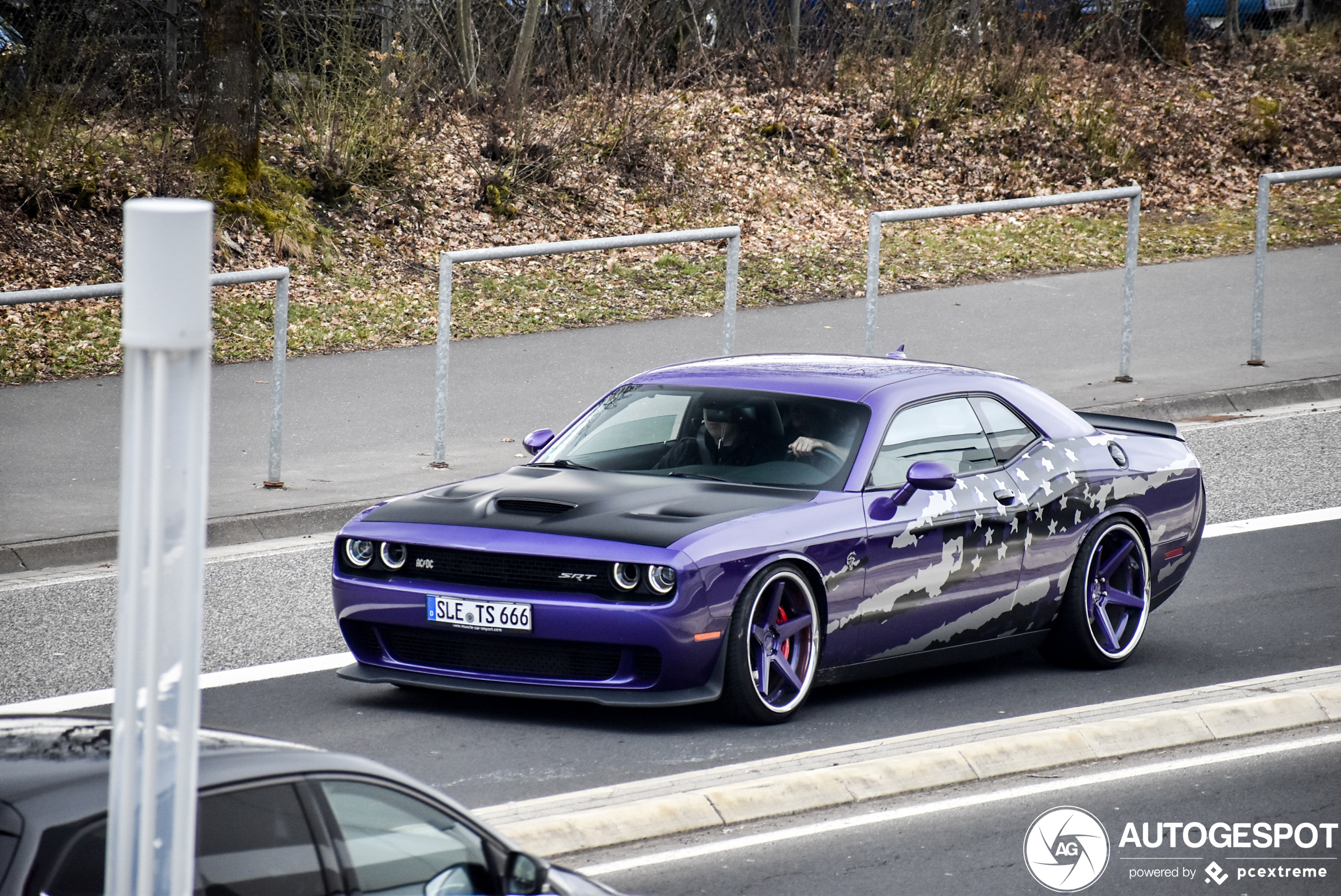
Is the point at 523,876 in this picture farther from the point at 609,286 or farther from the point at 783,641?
the point at 609,286

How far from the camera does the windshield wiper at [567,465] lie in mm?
8367

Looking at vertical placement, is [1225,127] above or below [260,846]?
above

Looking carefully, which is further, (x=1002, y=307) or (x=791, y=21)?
(x=791, y=21)

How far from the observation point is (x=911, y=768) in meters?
6.77

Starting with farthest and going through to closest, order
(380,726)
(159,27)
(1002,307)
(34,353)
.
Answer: (159,27)
(1002,307)
(34,353)
(380,726)

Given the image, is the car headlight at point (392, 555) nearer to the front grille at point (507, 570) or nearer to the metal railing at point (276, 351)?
the front grille at point (507, 570)

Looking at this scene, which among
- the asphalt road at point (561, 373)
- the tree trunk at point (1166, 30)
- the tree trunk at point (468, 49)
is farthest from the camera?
the tree trunk at point (1166, 30)

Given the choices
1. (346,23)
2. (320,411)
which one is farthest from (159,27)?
(320,411)

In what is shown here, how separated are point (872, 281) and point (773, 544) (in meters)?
8.10

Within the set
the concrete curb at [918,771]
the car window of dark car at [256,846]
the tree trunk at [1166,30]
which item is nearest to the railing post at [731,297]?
the concrete curb at [918,771]

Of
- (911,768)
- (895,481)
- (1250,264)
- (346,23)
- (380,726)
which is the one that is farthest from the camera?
(346,23)

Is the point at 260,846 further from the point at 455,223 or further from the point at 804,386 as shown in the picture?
the point at 455,223

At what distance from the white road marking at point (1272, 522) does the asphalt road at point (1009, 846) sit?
15.6ft

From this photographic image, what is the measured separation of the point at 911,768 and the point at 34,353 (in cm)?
787
